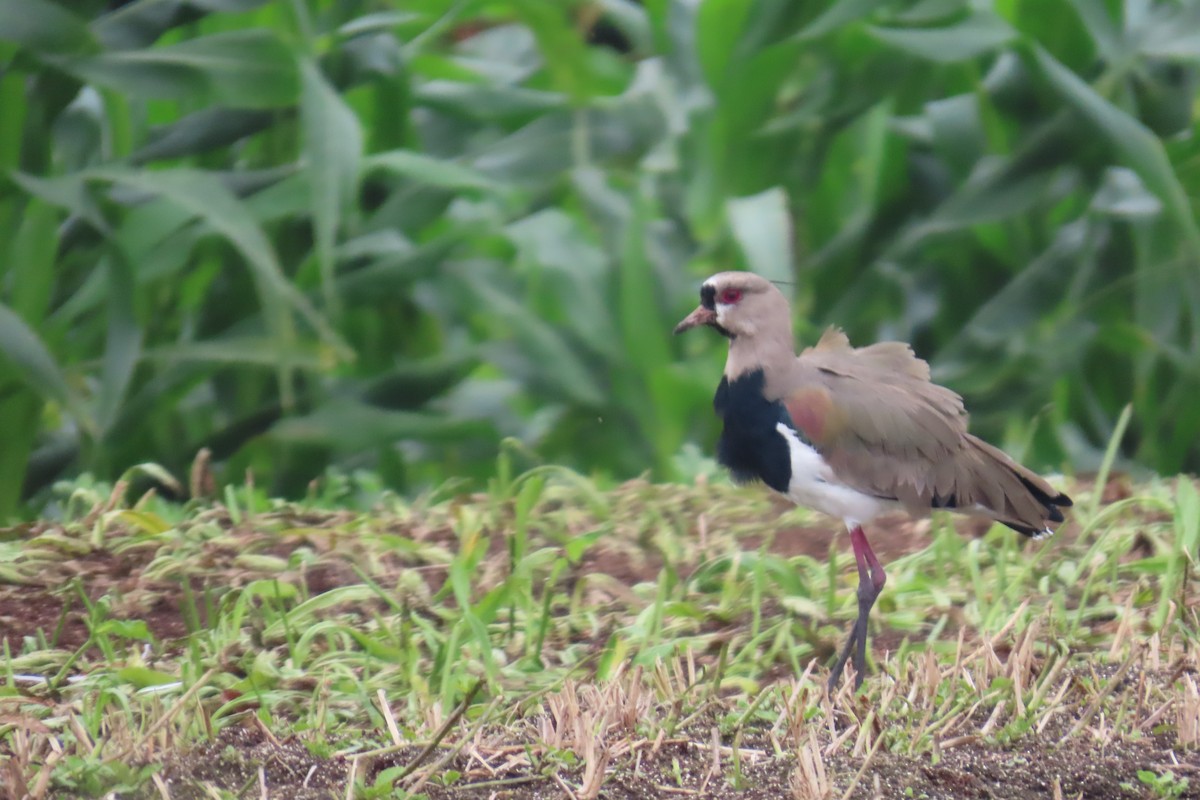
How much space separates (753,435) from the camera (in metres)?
2.85

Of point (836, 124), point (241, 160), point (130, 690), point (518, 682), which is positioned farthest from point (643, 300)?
point (130, 690)

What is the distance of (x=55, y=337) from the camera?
4.13 meters

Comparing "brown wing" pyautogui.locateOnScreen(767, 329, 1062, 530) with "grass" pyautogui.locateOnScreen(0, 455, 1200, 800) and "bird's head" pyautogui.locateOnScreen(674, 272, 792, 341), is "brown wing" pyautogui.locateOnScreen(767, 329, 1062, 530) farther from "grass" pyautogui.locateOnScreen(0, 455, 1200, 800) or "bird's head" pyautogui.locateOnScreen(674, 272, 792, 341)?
"grass" pyautogui.locateOnScreen(0, 455, 1200, 800)

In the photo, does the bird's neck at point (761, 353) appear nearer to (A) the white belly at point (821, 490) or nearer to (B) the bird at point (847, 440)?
(B) the bird at point (847, 440)

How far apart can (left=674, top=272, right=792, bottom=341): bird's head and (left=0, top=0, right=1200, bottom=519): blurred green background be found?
4.33ft

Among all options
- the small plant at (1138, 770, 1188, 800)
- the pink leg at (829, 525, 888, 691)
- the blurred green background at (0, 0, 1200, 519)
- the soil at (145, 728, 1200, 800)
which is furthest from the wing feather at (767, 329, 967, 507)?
the blurred green background at (0, 0, 1200, 519)

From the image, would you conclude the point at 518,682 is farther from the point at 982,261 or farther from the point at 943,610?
the point at 982,261

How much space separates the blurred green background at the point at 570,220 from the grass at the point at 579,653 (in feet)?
2.39

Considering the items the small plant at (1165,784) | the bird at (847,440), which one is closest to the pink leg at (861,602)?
the bird at (847,440)

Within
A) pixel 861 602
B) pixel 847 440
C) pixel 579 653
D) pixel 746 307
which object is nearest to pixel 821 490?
pixel 847 440

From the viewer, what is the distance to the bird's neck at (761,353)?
9.50 ft

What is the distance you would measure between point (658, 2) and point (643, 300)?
3.31ft

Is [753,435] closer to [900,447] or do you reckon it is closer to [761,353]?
[761,353]

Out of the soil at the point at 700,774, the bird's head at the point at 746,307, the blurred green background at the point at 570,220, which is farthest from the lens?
the blurred green background at the point at 570,220
